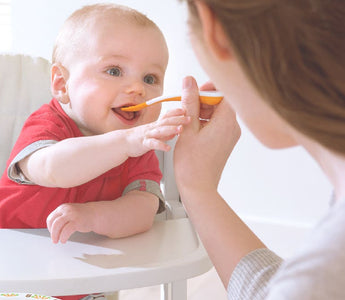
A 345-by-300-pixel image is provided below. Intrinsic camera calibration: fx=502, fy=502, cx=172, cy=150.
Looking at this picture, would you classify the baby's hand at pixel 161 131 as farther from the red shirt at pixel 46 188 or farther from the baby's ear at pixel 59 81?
the baby's ear at pixel 59 81

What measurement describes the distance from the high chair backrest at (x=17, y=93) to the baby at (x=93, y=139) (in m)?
0.17

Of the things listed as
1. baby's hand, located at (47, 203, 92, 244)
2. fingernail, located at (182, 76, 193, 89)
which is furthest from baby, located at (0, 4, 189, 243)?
fingernail, located at (182, 76, 193, 89)

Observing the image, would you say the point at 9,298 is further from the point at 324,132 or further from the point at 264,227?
the point at 264,227

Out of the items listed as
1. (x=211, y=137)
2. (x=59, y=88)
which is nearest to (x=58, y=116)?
(x=59, y=88)

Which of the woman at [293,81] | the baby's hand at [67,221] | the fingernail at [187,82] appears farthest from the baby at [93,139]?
the woman at [293,81]

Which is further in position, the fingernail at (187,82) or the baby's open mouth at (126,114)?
the baby's open mouth at (126,114)

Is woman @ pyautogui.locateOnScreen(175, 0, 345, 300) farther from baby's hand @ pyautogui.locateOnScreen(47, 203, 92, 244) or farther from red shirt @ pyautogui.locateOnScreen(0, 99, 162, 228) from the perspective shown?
red shirt @ pyautogui.locateOnScreen(0, 99, 162, 228)

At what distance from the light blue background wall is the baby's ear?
1.02m

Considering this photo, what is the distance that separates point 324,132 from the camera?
373mm

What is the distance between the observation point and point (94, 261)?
740mm

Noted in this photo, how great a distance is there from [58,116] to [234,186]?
1.30 metres

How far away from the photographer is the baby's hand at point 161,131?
726 mm

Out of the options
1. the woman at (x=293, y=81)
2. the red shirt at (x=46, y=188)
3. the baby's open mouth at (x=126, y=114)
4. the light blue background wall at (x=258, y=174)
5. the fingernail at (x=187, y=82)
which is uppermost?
the woman at (x=293, y=81)

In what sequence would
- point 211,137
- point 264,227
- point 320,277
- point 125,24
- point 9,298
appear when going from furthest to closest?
1. point 264,227
2. point 125,24
3. point 211,137
4. point 9,298
5. point 320,277
